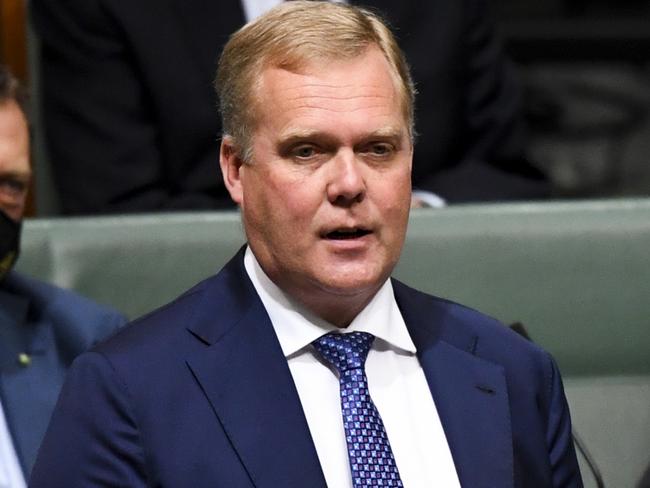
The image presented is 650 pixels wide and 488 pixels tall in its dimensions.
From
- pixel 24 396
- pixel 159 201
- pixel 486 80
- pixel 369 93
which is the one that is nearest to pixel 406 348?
pixel 369 93

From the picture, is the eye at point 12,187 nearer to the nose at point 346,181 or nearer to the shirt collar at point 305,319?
the shirt collar at point 305,319

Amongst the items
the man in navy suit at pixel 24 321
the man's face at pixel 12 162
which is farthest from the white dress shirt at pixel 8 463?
the man's face at pixel 12 162

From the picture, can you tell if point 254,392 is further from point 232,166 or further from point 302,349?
point 232,166

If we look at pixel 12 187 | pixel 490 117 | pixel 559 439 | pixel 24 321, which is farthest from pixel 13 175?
pixel 490 117

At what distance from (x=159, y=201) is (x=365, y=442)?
1007mm

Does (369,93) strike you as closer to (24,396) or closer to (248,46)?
(248,46)

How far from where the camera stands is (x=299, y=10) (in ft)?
5.07

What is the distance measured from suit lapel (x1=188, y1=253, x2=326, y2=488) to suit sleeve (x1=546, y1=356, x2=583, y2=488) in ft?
0.99

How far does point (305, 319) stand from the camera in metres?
1.60

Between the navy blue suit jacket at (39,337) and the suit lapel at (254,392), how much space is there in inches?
17.5

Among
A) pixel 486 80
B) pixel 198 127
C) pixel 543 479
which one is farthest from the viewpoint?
pixel 486 80

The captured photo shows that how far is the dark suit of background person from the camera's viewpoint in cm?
247

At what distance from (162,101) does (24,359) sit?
62 cm

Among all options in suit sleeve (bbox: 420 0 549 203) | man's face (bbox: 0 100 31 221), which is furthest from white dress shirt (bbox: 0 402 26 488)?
suit sleeve (bbox: 420 0 549 203)
